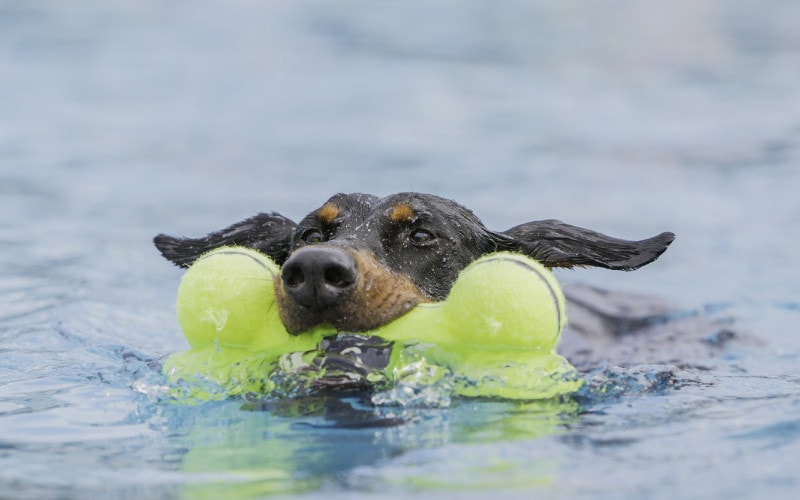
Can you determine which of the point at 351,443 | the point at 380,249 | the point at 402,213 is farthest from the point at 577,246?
the point at 351,443

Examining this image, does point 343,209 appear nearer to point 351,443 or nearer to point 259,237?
point 259,237

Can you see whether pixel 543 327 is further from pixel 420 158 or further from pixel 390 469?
pixel 420 158

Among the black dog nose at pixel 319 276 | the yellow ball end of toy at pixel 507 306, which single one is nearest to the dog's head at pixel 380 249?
the black dog nose at pixel 319 276

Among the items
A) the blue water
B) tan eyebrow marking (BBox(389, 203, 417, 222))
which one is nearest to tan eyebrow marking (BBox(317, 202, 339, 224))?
tan eyebrow marking (BBox(389, 203, 417, 222))

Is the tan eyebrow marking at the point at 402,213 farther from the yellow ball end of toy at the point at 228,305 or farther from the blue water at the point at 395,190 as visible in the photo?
the blue water at the point at 395,190

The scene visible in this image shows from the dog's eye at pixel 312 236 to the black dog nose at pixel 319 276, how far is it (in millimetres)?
942

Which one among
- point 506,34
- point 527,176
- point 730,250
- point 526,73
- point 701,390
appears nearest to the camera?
point 701,390

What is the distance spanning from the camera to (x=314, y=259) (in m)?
3.69

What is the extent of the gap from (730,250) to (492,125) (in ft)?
12.7

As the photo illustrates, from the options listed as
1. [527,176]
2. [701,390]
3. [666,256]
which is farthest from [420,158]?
[701,390]

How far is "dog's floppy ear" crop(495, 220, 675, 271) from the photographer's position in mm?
4480

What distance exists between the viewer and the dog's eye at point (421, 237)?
458 centimetres

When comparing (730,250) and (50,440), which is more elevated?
(730,250)

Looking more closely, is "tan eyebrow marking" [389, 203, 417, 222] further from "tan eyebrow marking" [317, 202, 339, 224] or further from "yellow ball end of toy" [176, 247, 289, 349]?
"yellow ball end of toy" [176, 247, 289, 349]
